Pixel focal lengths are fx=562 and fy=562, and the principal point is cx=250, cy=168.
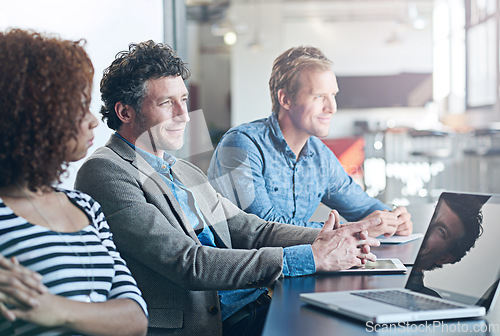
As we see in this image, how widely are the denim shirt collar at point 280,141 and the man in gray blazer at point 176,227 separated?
1.28 feet

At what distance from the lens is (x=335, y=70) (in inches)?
79.2

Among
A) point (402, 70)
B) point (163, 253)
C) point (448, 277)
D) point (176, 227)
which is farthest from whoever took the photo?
point (402, 70)

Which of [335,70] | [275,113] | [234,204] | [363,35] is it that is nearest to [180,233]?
[234,204]

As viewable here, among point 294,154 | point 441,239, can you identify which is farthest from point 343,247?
point 294,154

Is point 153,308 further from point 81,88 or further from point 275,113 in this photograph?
point 275,113

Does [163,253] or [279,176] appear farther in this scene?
Result: [279,176]

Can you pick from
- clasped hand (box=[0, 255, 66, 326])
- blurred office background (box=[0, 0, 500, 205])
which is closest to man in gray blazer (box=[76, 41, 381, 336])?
clasped hand (box=[0, 255, 66, 326])

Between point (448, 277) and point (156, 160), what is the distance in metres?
0.73

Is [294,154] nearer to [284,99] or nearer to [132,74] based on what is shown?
[284,99]

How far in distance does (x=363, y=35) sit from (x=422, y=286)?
354 inches

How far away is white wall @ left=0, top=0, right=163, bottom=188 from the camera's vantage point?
1.46 meters

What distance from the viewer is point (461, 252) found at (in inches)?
39.7

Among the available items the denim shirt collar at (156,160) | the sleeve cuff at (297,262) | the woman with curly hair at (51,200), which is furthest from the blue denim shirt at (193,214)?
the woman with curly hair at (51,200)

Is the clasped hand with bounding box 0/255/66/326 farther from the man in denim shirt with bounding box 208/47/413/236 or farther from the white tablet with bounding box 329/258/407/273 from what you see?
the man in denim shirt with bounding box 208/47/413/236
